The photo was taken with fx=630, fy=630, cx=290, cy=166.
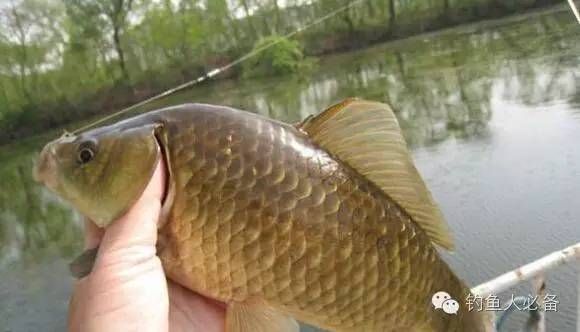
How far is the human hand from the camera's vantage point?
3.93 feet

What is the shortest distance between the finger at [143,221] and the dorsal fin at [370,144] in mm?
304

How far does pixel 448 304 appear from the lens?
127cm

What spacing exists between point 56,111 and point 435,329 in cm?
2312

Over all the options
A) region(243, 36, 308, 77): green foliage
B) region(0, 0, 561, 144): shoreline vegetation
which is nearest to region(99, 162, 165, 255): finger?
region(0, 0, 561, 144): shoreline vegetation

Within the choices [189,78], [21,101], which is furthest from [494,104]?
[21,101]

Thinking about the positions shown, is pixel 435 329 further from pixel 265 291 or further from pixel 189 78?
pixel 189 78

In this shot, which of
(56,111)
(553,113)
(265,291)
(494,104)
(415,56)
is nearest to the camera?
(265,291)

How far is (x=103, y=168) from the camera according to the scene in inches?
48.1

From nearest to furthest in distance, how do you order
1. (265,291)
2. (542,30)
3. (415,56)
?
(265,291), (542,30), (415,56)

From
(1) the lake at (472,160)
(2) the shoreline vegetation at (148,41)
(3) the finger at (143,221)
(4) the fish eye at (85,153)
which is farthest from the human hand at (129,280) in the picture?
(2) the shoreline vegetation at (148,41)

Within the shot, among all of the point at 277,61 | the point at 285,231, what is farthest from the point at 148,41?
the point at 285,231

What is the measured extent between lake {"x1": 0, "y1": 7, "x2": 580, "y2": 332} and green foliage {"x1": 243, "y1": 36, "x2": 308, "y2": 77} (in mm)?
4072

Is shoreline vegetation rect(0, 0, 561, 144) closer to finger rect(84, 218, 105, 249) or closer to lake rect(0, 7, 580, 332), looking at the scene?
lake rect(0, 7, 580, 332)

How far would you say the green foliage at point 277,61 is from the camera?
23.4m
